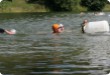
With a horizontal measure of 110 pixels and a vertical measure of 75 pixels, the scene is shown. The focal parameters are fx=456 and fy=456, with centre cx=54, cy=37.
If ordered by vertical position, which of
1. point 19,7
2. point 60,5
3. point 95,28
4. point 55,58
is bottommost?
point 60,5

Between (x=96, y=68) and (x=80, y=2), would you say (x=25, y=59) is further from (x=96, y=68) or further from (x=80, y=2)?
(x=80, y=2)

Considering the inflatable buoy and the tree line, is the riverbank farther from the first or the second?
the inflatable buoy

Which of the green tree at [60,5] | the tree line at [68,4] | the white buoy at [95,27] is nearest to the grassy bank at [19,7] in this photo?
the tree line at [68,4]

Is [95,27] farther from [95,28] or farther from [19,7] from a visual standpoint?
[19,7]

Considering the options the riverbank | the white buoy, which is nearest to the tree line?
the riverbank

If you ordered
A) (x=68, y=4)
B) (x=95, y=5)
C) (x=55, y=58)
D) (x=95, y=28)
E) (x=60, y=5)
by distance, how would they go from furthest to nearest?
1. (x=95, y=5)
2. (x=68, y=4)
3. (x=60, y=5)
4. (x=95, y=28)
5. (x=55, y=58)

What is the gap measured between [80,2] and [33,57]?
10896 centimetres

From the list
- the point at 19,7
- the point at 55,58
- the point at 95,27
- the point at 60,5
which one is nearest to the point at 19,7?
the point at 19,7

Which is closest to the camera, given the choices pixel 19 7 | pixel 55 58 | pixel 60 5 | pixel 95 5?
pixel 55 58

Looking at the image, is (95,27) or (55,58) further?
(95,27)

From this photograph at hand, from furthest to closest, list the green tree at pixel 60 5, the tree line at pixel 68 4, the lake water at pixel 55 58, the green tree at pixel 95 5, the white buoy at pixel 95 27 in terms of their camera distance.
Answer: the green tree at pixel 95 5 → the green tree at pixel 60 5 → the tree line at pixel 68 4 → the white buoy at pixel 95 27 → the lake water at pixel 55 58

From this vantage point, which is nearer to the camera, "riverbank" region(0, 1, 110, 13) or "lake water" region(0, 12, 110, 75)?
"lake water" region(0, 12, 110, 75)

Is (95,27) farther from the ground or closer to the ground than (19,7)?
farther from the ground

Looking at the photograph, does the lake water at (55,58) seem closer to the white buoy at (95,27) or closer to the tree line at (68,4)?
the white buoy at (95,27)
